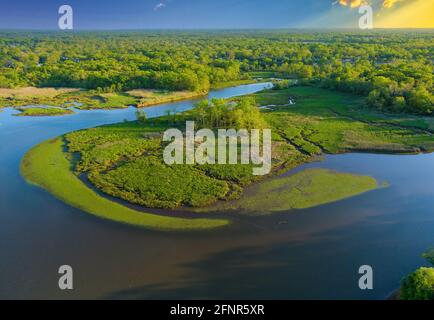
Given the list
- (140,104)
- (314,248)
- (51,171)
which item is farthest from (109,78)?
(314,248)

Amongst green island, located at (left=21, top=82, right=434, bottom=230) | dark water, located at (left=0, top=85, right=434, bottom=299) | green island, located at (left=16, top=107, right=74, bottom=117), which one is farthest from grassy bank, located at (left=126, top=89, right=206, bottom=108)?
dark water, located at (left=0, top=85, right=434, bottom=299)

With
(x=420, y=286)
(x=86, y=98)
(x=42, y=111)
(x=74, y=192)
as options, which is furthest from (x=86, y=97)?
(x=420, y=286)

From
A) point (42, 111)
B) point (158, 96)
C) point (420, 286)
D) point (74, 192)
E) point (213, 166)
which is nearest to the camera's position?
point (420, 286)

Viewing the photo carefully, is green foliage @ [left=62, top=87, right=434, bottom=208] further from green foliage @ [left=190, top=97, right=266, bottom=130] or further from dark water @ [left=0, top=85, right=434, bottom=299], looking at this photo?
dark water @ [left=0, top=85, right=434, bottom=299]

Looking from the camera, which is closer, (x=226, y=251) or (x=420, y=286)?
(x=420, y=286)

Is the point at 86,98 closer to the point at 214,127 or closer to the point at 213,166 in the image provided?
the point at 214,127

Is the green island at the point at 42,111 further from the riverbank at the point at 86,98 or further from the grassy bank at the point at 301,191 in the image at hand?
the grassy bank at the point at 301,191

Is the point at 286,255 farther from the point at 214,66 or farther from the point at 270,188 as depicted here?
the point at 214,66

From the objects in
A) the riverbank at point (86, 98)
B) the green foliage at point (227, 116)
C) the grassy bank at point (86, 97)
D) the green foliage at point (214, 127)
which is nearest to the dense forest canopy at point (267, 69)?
the riverbank at point (86, 98)
